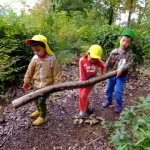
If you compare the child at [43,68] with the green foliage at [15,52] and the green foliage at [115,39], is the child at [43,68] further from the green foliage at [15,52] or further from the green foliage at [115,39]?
the green foliage at [115,39]

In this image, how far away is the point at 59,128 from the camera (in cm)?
399

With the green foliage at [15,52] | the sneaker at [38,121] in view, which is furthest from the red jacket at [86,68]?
the green foliage at [15,52]

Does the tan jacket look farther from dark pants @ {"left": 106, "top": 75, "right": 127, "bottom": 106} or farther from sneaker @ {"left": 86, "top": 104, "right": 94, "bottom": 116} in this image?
dark pants @ {"left": 106, "top": 75, "right": 127, "bottom": 106}

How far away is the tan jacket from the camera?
3.67m

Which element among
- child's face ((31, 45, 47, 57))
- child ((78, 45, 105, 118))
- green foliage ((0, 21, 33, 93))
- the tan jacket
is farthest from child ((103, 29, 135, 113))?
green foliage ((0, 21, 33, 93))

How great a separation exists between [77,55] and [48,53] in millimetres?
5727

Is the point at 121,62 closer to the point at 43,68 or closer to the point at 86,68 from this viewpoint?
the point at 86,68

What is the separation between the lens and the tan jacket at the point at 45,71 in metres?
3.67

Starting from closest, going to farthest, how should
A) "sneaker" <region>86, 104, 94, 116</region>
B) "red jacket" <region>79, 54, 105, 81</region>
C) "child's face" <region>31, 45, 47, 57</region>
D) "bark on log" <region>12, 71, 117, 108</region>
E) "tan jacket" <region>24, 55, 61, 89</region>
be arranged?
"bark on log" <region>12, 71, 117, 108</region> < "child's face" <region>31, 45, 47, 57</region> < "tan jacket" <region>24, 55, 61, 89</region> < "red jacket" <region>79, 54, 105, 81</region> < "sneaker" <region>86, 104, 94, 116</region>

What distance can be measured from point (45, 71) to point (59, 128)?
1.08 metres

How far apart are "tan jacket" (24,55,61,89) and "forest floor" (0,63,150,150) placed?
829mm

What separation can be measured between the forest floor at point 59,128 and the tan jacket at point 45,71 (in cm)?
83

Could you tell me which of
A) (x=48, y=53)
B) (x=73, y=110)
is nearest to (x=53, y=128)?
(x=73, y=110)

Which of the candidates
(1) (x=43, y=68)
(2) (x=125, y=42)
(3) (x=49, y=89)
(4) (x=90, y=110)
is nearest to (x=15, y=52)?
(1) (x=43, y=68)
